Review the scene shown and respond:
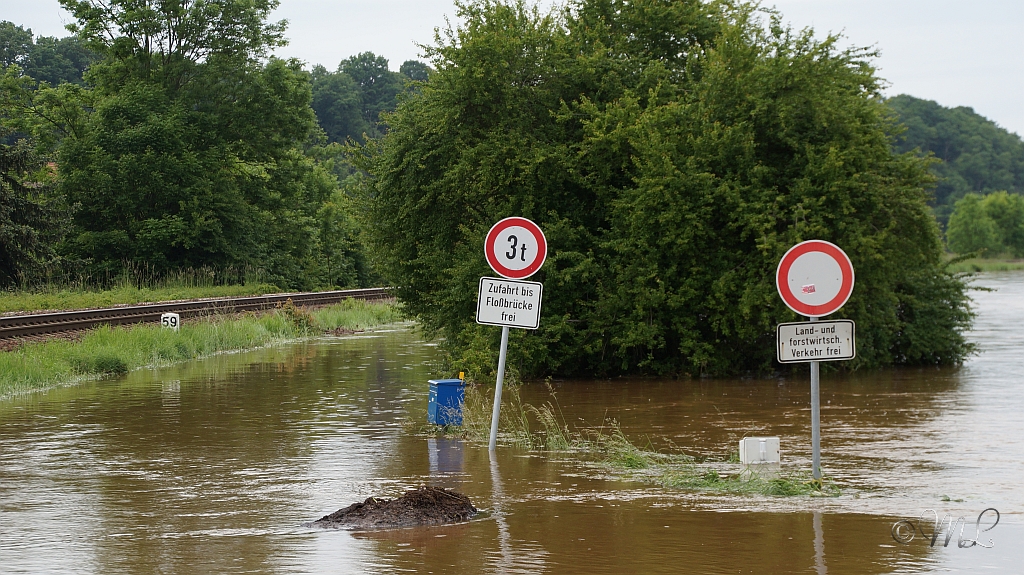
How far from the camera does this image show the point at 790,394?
21.1 meters

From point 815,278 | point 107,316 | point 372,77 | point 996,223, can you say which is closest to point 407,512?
point 815,278

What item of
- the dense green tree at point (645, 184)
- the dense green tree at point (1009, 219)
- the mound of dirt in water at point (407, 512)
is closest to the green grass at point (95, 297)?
the dense green tree at point (645, 184)

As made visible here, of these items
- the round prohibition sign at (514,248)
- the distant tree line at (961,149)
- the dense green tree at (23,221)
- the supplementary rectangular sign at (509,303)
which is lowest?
the supplementary rectangular sign at (509,303)

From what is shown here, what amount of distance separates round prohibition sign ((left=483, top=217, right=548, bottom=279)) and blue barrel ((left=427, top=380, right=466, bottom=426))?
2.97 meters

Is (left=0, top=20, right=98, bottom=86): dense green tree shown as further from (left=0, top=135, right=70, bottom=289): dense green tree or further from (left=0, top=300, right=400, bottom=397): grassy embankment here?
(left=0, top=300, right=400, bottom=397): grassy embankment

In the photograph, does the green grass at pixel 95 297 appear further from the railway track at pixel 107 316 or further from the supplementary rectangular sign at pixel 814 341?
the supplementary rectangular sign at pixel 814 341

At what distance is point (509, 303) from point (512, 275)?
0.33 meters

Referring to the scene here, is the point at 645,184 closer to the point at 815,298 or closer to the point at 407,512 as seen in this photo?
the point at 815,298

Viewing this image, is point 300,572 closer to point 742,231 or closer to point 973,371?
point 742,231

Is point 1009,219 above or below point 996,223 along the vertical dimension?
above

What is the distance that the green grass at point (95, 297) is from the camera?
40.8 meters

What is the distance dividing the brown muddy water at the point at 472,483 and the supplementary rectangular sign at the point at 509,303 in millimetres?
1537

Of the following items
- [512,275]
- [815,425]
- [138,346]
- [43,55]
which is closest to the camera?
[815,425]

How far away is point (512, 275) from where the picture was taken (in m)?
13.0
